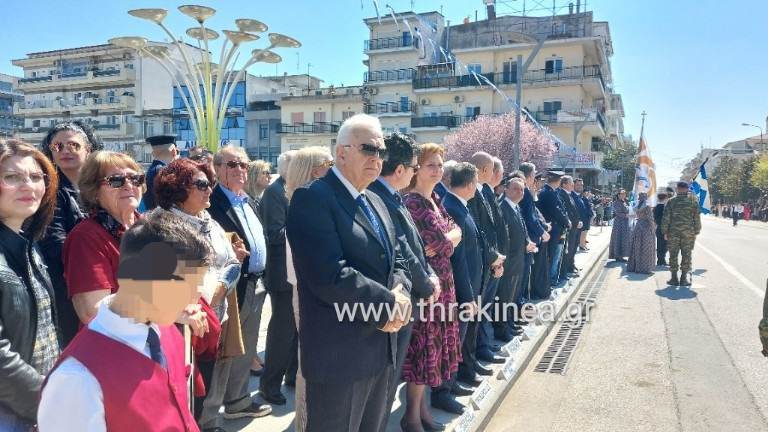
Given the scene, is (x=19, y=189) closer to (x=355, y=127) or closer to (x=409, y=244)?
(x=355, y=127)

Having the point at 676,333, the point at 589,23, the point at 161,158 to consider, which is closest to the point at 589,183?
the point at 589,23

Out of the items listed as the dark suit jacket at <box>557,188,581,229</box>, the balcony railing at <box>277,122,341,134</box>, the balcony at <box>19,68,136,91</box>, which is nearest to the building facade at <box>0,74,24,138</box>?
the balcony at <box>19,68,136,91</box>

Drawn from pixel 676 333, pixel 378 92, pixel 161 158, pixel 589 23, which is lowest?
pixel 676 333

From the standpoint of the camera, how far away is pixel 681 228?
9898mm

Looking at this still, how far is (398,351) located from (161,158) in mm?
3051

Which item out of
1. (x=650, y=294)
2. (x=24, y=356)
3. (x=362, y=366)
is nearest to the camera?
(x=24, y=356)

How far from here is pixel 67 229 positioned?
272cm

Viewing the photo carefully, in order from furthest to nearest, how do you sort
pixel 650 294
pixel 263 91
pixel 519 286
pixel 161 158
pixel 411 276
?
pixel 263 91
pixel 650 294
pixel 519 286
pixel 161 158
pixel 411 276

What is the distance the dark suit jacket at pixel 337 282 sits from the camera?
2.36 metres

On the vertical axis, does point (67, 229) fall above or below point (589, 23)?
below

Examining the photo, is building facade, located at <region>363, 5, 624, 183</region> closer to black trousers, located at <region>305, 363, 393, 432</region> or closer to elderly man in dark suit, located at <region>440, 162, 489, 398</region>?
elderly man in dark suit, located at <region>440, 162, 489, 398</region>

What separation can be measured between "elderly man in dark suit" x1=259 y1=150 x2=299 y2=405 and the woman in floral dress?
3.30 feet

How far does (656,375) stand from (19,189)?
538 centimetres

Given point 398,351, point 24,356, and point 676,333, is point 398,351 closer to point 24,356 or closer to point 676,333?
point 24,356
